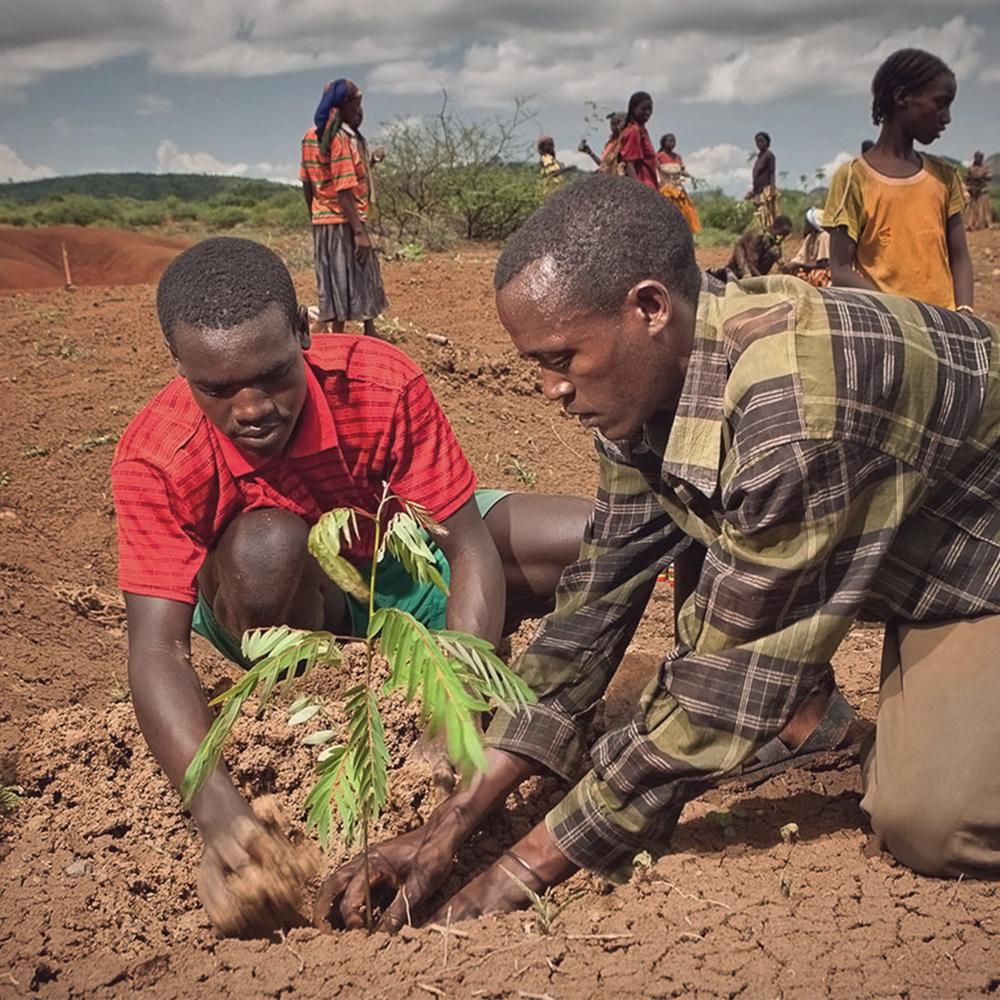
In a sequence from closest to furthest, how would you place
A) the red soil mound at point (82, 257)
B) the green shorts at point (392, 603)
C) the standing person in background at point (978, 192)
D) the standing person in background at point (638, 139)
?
the green shorts at point (392, 603) < the standing person in background at point (638, 139) < the red soil mound at point (82, 257) < the standing person in background at point (978, 192)

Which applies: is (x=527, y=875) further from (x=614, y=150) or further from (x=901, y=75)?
(x=614, y=150)

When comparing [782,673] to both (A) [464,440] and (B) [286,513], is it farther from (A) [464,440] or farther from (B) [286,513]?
(A) [464,440]

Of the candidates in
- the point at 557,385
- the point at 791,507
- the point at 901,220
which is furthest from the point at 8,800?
the point at 901,220

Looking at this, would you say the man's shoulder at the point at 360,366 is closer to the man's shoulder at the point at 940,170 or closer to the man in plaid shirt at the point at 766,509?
the man in plaid shirt at the point at 766,509

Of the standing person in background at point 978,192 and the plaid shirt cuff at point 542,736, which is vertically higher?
the standing person in background at point 978,192

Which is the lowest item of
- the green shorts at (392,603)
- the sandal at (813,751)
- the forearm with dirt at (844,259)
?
the sandal at (813,751)

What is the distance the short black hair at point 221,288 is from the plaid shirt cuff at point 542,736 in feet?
3.32

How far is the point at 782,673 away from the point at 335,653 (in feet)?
2.42

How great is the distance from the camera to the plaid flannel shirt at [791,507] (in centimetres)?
166

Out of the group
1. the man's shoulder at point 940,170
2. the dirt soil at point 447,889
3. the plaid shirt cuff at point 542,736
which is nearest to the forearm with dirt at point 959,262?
the man's shoulder at point 940,170

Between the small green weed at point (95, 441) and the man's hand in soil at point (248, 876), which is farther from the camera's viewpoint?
the small green weed at point (95, 441)

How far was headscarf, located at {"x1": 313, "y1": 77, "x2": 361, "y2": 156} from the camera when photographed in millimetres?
6270

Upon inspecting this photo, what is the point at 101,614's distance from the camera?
3.87 metres

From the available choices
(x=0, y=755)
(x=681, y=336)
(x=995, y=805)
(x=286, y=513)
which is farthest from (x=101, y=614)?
(x=995, y=805)
